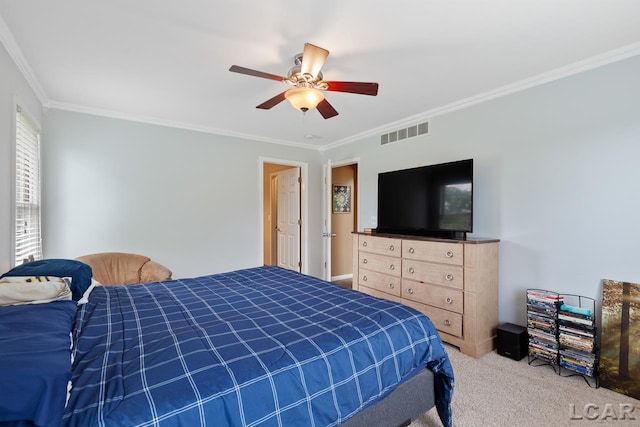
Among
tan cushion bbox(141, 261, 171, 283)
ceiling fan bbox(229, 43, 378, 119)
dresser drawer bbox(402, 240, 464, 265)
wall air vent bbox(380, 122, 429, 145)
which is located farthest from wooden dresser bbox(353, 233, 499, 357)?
tan cushion bbox(141, 261, 171, 283)

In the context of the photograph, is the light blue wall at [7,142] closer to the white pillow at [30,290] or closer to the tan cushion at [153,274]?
the white pillow at [30,290]

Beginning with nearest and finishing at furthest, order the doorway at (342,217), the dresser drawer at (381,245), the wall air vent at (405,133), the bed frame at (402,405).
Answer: the bed frame at (402,405), the dresser drawer at (381,245), the wall air vent at (405,133), the doorway at (342,217)

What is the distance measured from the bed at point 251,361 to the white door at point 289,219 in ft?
10.2

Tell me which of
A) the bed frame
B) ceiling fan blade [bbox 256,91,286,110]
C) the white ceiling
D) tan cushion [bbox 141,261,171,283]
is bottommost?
the bed frame

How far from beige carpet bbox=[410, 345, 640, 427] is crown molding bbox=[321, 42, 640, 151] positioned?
2428 millimetres

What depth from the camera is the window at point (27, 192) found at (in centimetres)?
249

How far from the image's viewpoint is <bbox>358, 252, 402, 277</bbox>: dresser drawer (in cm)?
326

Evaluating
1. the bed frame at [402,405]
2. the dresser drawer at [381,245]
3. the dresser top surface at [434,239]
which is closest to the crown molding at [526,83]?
the dresser top surface at [434,239]

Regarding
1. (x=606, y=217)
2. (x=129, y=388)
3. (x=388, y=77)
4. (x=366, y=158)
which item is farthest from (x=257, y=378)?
(x=366, y=158)

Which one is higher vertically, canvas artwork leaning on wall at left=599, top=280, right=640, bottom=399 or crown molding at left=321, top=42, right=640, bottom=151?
crown molding at left=321, top=42, right=640, bottom=151

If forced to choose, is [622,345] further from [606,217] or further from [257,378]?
[257,378]

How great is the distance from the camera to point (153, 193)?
3.71 meters

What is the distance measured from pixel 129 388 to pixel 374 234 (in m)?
2.88

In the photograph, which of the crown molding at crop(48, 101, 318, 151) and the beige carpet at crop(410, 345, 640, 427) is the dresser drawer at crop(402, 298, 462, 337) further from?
the crown molding at crop(48, 101, 318, 151)
